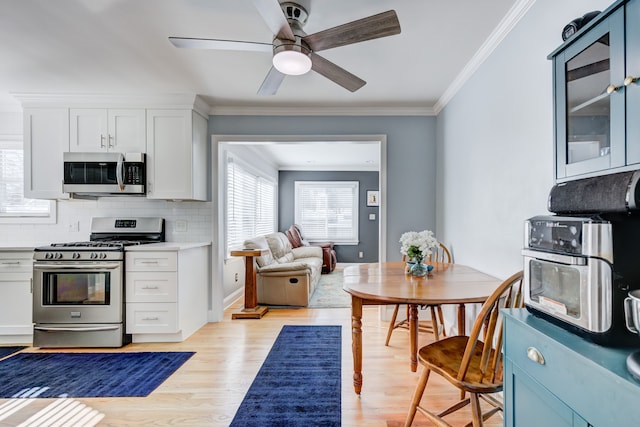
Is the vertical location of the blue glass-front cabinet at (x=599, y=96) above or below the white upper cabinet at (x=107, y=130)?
below

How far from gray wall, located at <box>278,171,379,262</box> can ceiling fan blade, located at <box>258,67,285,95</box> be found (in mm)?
4963

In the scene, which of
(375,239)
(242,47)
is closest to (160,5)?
(242,47)

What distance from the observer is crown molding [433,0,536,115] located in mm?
1815

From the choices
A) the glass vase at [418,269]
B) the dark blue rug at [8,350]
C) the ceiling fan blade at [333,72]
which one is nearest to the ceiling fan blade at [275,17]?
the ceiling fan blade at [333,72]

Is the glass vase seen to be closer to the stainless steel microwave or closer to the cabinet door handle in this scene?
the cabinet door handle

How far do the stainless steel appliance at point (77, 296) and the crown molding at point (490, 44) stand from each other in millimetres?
3428

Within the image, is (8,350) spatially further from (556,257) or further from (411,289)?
(556,257)

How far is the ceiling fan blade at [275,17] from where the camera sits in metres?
1.42

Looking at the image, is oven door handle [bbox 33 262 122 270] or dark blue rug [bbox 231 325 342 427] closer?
dark blue rug [bbox 231 325 342 427]

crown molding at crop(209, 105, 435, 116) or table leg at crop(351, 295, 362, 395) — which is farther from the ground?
crown molding at crop(209, 105, 435, 116)

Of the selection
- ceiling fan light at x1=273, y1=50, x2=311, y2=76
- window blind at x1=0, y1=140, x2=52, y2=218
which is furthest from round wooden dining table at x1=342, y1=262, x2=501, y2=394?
window blind at x1=0, y1=140, x2=52, y2=218

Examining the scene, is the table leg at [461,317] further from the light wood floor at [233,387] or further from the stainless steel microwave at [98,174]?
the stainless steel microwave at [98,174]

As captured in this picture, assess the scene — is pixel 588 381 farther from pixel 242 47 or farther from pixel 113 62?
pixel 113 62

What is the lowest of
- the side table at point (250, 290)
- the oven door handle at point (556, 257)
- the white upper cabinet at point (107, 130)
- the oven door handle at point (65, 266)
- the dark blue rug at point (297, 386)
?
the dark blue rug at point (297, 386)
